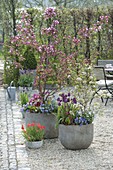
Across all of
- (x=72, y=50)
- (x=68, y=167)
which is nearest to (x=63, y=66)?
(x=68, y=167)

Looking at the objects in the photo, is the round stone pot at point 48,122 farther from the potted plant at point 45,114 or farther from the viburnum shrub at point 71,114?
the viburnum shrub at point 71,114

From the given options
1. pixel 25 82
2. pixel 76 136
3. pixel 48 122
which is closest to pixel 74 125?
pixel 76 136

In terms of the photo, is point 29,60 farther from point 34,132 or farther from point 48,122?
point 34,132

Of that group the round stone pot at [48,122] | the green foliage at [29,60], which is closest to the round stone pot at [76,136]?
the round stone pot at [48,122]

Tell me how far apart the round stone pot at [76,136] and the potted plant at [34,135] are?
273 mm

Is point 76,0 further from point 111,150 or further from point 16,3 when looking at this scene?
point 111,150

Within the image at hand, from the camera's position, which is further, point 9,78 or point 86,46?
point 86,46

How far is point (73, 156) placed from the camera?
5.81m

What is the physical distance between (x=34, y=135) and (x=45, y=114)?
538mm

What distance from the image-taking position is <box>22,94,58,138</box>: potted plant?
21.5 feet

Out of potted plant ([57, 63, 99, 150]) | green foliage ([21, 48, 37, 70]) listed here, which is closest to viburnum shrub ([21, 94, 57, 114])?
potted plant ([57, 63, 99, 150])

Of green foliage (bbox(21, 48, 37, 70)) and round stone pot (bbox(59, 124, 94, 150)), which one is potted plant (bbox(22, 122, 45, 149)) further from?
green foliage (bbox(21, 48, 37, 70))

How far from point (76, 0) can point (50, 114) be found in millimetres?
28102

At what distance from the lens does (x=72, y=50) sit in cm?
1377
